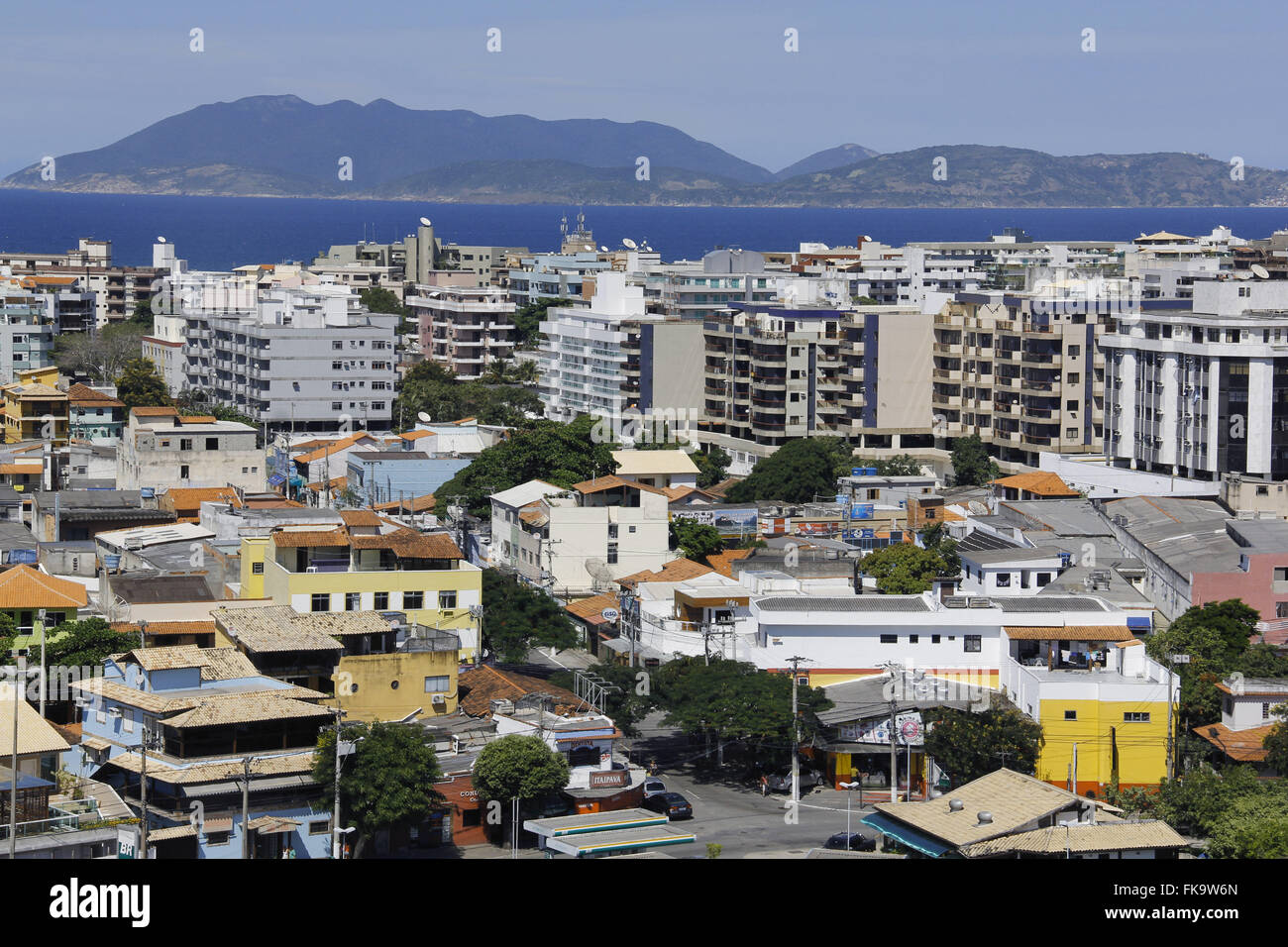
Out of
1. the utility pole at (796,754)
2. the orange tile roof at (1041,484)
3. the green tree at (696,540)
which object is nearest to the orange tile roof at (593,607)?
the green tree at (696,540)

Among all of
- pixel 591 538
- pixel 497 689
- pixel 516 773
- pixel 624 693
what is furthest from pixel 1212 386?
pixel 516 773

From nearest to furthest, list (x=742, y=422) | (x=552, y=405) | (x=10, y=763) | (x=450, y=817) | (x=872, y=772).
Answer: (x=10, y=763), (x=450, y=817), (x=872, y=772), (x=742, y=422), (x=552, y=405)

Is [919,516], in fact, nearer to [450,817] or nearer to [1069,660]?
[1069,660]

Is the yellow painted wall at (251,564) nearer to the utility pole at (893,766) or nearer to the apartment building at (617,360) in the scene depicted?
the utility pole at (893,766)

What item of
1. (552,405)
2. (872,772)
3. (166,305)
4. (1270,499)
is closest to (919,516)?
(1270,499)

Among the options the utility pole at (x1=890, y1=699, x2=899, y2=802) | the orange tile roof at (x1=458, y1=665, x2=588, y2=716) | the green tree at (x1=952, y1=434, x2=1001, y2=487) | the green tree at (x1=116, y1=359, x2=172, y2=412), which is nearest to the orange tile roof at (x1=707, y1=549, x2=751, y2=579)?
the orange tile roof at (x1=458, y1=665, x2=588, y2=716)

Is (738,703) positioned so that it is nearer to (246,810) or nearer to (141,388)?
(246,810)
